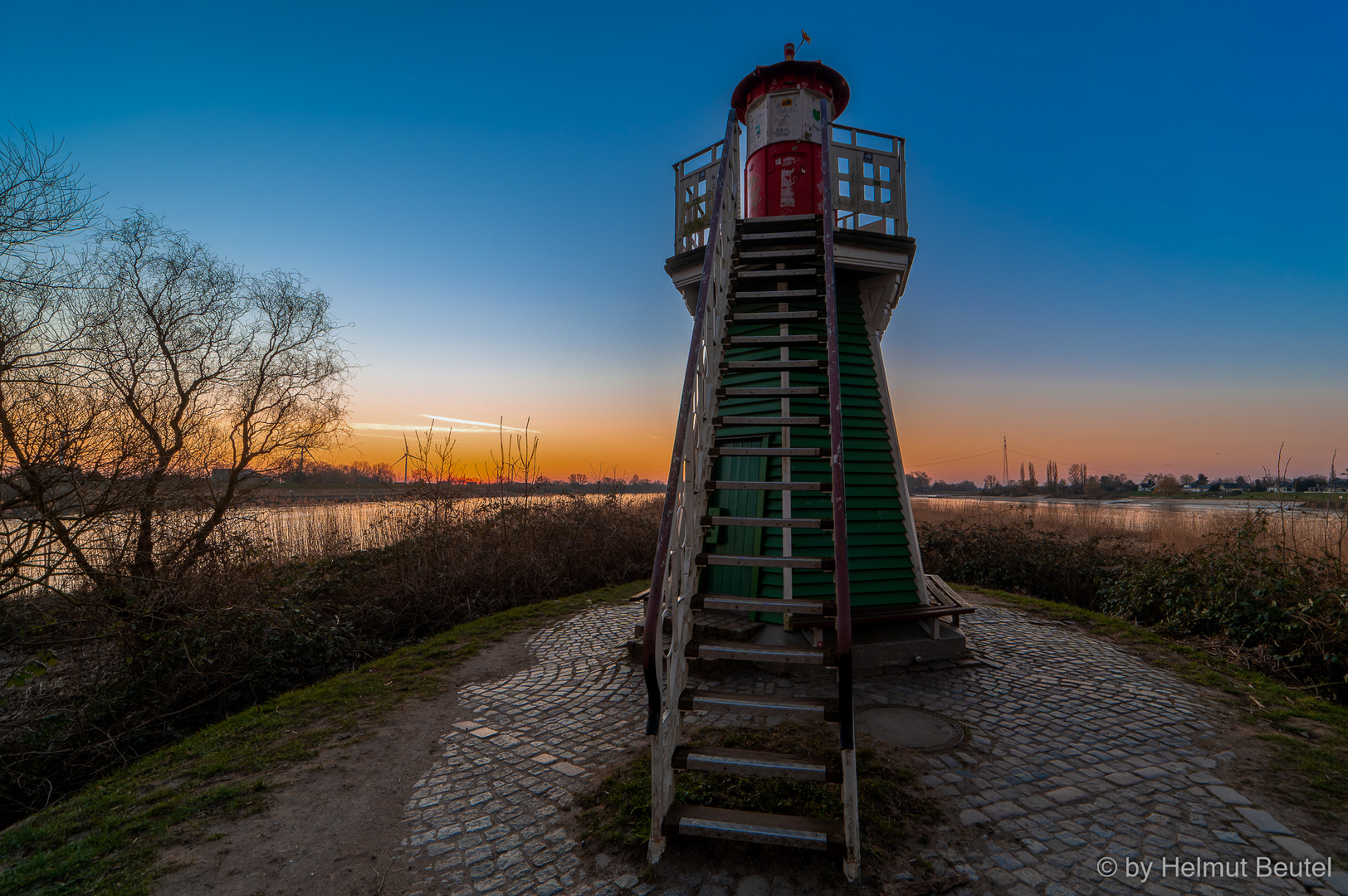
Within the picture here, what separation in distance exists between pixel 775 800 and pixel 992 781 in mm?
1557

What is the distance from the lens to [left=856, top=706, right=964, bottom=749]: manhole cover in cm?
428

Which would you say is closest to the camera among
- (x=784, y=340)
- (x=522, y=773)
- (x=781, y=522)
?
(x=781, y=522)

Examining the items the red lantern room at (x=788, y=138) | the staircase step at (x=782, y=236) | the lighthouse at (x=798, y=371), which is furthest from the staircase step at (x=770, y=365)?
the red lantern room at (x=788, y=138)

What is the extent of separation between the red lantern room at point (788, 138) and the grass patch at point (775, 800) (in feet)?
18.0

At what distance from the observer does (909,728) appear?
4.52 meters

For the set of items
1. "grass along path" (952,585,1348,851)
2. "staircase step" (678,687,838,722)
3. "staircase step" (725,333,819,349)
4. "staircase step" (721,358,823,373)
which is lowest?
"grass along path" (952,585,1348,851)

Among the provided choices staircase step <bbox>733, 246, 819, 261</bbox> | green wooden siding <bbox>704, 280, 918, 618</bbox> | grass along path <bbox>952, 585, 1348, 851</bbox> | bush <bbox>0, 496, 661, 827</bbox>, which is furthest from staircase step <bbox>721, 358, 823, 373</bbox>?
bush <bbox>0, 496, 661, 827</bbox>

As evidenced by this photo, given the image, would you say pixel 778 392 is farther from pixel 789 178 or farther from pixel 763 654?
pixel 789 178

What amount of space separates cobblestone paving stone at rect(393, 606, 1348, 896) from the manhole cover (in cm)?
13

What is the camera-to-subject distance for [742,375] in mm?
6824

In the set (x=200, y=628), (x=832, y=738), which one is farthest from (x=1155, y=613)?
(x=200, y=628)

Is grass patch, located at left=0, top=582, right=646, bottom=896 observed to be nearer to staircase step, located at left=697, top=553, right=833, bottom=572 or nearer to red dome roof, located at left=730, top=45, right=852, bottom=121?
staircase step, located at left=697, top=553, right=833, bottom=572

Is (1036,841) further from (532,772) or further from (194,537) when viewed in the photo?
(194,537)

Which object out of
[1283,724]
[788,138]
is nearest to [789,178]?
[788,138]
